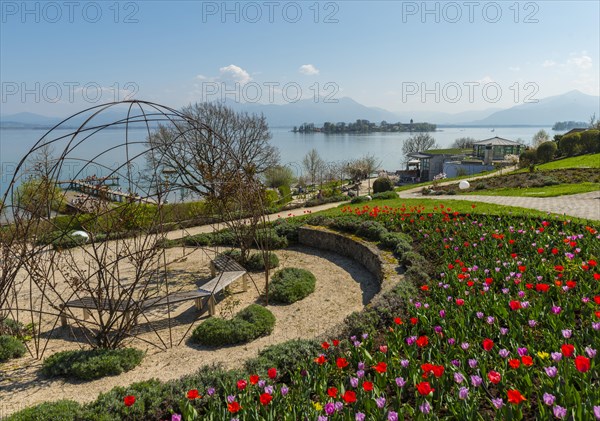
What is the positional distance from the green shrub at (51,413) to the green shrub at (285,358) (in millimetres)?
1744

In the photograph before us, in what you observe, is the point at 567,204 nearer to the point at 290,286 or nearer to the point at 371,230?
→ the point at 371,230

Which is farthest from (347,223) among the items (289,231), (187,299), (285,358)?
(285,358)

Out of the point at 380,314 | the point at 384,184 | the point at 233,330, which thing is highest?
the point at 384,184

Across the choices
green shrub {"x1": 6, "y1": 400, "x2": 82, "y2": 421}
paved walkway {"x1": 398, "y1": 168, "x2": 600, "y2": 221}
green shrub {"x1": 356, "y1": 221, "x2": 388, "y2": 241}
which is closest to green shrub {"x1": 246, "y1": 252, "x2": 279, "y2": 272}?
green shrub {"x1": 356, "y1": 221, "x2": 388, "y2": 241}

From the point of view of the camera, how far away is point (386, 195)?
20.6 m

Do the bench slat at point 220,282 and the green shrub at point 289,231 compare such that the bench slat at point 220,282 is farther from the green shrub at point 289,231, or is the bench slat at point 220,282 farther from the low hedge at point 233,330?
the green shrub at point 289,231

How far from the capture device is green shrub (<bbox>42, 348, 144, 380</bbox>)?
530 centimetres

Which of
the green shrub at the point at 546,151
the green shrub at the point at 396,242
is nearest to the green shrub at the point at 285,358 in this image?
the green shrub at the point at 396,242

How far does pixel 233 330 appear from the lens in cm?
642

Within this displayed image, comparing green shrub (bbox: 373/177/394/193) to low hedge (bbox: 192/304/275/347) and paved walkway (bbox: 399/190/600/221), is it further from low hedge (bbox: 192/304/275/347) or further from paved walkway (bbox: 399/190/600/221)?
low hedge (bbox: 192/304/275/347)

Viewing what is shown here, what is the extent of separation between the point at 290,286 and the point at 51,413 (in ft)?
16.7

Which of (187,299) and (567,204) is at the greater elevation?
(567,204)

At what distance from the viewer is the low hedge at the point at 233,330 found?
640cm

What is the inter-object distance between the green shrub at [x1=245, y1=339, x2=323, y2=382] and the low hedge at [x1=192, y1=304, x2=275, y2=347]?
1.56 meters
